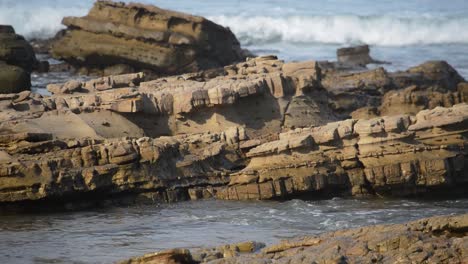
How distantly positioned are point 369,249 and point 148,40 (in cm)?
2028

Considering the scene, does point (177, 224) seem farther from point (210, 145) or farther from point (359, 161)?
point (359, 161)

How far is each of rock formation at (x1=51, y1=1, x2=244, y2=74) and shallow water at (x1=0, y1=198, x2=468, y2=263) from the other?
13.5m

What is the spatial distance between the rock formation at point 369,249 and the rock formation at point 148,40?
18.9 meters

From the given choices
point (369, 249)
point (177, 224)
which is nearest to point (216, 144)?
point (177, 224)

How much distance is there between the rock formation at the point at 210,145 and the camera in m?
16.2

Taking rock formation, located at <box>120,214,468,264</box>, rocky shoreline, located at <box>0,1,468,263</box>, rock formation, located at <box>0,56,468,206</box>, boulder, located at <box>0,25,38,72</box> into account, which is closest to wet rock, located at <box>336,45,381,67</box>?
boulder, located at <box>0,25,38,72</box>

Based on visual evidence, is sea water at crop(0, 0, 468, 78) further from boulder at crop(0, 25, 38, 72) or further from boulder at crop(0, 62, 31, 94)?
boulder at crop(0, 62, 31, 94)

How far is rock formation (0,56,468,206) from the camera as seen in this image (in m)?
16.2

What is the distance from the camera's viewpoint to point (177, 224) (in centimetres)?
1522

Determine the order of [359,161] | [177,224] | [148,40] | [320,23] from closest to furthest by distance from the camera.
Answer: [177,224]
[359,161]
[148,40]
[320,23]

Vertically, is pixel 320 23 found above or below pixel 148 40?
above

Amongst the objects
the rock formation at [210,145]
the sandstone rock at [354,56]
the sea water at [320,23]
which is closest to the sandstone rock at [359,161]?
the rock formation at [210,145]

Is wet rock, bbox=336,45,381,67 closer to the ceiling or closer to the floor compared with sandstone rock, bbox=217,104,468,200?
closer to the ceiling

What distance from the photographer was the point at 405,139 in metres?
17.0
